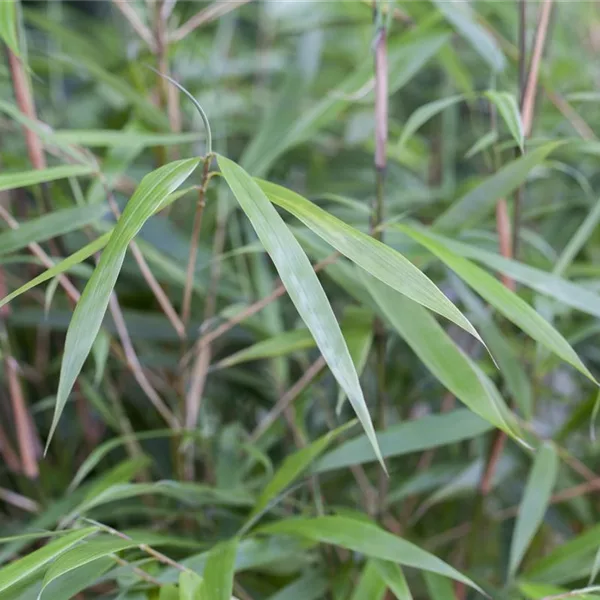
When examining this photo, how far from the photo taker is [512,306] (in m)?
0.36

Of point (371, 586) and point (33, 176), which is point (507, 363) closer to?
point (371, 586)

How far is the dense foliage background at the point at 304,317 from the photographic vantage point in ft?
1.17

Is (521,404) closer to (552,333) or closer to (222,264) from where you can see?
(552,333)

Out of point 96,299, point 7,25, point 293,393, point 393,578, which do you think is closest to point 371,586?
point 393,578

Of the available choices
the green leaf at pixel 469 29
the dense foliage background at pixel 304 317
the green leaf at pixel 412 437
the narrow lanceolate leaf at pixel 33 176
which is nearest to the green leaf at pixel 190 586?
the dense foliage background at pixel 304 317

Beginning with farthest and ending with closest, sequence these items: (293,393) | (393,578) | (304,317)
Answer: (293,393)
(393,578)
(304,317)

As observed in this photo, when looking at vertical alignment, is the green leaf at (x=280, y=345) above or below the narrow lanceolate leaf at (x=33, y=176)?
below

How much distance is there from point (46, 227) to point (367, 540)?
0.25 metres

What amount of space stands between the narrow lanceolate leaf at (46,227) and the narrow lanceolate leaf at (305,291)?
158 mm

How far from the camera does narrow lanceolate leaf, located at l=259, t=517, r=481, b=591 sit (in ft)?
1.17

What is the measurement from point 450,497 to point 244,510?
0.20 m

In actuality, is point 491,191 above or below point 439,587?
above

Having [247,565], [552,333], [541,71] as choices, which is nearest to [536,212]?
[541,71]

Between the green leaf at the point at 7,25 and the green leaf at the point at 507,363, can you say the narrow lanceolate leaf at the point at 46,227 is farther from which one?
the green leaf at the point at 507,363
